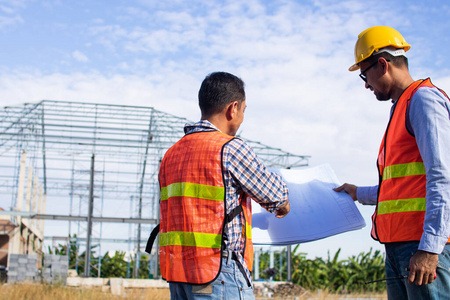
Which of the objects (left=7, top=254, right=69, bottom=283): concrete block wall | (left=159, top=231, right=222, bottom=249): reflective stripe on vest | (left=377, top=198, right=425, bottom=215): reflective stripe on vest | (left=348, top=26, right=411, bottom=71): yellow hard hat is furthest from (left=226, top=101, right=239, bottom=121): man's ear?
(left=7, top=254, right=69, bottom=283): concrete block wall

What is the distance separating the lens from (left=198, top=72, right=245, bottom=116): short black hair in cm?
241

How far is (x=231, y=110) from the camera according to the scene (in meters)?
2.44

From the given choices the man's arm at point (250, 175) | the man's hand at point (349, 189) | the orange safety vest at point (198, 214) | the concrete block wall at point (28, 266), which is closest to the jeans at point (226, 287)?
the orange safety vest at point (198, 214)

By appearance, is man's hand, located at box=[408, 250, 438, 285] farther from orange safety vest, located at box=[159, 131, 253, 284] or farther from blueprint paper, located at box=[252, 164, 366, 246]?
blueprint paper, located at box=[252, 164, 366, 246]

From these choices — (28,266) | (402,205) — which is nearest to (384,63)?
(402,205)

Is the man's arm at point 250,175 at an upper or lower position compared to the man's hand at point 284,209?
upper

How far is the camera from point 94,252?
22062 mm

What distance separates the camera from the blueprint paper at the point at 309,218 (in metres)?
3.27

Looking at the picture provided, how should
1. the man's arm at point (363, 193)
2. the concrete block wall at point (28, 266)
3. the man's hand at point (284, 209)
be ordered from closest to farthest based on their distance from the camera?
the man's hand at point (284, 209)
the man's arm at point (363, 193)
the concrete block wall at point (28, 266)

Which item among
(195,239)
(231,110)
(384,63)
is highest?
(384,63)

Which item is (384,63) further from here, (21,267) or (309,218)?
(21,267)

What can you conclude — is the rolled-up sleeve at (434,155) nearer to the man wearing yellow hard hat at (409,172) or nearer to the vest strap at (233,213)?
the man wearing yellow hard hat at (409,172)

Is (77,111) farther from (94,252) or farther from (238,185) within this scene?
(238,185)

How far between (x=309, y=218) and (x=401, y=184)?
1077 millimetres
